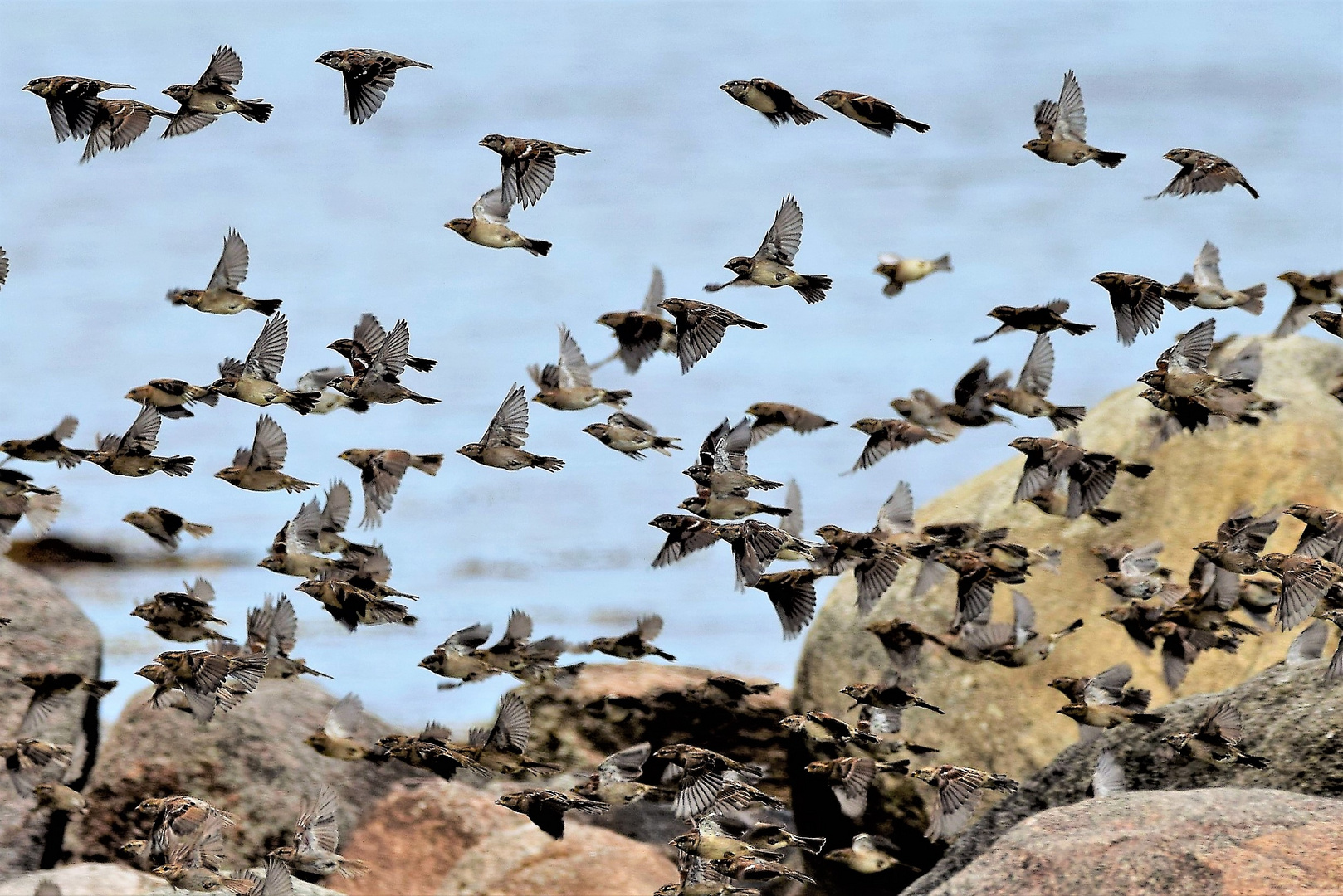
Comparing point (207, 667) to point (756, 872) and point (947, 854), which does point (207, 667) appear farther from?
point (947, 854)

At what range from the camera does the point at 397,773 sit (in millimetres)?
13773

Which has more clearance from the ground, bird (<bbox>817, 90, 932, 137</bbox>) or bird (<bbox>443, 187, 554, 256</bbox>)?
bird (<bbox>817, 90, 932, 137</bbox>)

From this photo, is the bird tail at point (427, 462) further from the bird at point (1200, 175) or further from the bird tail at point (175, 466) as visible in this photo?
the bird at point (1200, 175)

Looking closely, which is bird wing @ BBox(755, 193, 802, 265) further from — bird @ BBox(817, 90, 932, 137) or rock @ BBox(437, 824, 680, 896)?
rock @ BBox(437, 824, 680, 896)

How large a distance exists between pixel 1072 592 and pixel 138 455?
8.04m

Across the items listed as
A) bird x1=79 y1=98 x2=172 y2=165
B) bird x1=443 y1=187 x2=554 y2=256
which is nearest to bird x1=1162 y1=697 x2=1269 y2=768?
bird x1=443 y1=187 x2=554 y2=256

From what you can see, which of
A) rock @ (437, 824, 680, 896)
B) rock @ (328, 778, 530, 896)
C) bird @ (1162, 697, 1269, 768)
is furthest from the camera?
rock @ (328, 778, 530, 896)

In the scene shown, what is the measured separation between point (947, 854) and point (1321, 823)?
11.6 feet

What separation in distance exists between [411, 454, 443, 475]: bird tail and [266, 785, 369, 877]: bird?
230 cm

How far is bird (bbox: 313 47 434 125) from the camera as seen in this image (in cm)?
1007

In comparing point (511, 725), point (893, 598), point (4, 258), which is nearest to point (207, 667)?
point (511, 725)

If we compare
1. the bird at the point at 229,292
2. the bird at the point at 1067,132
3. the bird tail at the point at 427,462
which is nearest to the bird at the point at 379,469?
the bird tail at the point at 427,462

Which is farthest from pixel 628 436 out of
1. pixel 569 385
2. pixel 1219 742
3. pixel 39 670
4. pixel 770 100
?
pixel 39 670

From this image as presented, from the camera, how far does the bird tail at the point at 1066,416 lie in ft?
35.8
